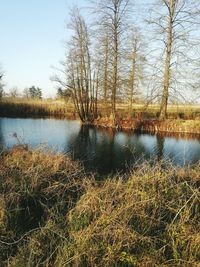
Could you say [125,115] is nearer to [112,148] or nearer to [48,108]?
[48,108]

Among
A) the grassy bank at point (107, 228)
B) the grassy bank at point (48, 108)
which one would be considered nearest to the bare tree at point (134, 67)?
the grassy bank at point (48, 108)

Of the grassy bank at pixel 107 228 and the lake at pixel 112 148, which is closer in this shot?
the grassy bank at pixel 107 228

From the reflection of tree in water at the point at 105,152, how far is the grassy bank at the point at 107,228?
396 centimetres

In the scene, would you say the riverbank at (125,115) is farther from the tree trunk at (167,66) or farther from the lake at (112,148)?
the lake at (112,148)

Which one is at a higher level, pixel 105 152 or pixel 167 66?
pixel 167 66

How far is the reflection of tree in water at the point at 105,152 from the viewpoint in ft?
40.2

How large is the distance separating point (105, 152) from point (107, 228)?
10.6 m

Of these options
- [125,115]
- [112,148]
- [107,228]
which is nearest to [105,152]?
[112,148]

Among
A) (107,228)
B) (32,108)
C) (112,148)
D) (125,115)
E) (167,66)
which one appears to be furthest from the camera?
(32,108)

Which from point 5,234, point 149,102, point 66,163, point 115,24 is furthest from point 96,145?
point 115,24

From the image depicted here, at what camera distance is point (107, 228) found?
4.52 metres

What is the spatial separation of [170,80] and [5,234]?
21.1m

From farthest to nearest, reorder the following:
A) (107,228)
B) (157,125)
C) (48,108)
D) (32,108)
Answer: (48,108) < (32,108) < (157,125) < (107,228)

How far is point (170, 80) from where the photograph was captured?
24500mm
